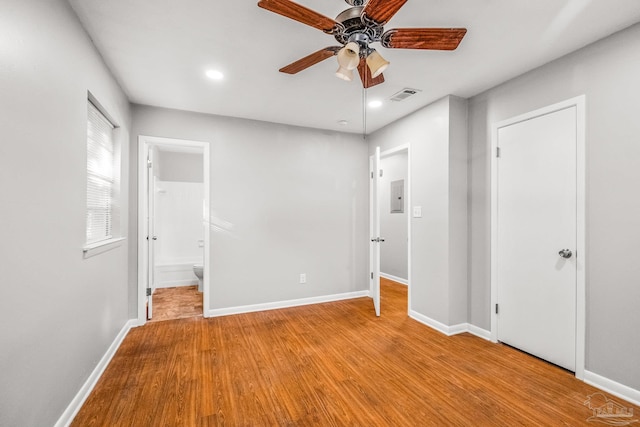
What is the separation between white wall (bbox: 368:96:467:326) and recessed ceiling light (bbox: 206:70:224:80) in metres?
2.30

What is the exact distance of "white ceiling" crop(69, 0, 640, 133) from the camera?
1824 millimetres

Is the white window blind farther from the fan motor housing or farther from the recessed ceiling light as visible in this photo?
the fan motor housing

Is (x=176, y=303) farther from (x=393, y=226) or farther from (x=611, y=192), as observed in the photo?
(x=611, y=192)

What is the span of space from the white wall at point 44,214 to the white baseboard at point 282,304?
152cm

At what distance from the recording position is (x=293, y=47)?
2.23 m

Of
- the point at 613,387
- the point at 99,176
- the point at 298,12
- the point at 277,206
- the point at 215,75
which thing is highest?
the point at 215,75

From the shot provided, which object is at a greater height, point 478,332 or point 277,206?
point 277,206

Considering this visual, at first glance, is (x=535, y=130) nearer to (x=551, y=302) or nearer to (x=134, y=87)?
(x=551, y=302)

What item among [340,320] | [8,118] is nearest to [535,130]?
[340,320]

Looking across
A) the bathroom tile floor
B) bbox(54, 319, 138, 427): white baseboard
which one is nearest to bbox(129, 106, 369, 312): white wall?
the bathroom tile floor

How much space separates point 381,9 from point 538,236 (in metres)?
2.32

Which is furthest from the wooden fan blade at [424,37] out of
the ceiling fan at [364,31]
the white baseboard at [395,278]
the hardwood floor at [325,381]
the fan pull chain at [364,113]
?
the white baseboard at [395,278]

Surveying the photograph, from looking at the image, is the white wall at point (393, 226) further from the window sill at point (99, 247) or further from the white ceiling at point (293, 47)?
the window sill at point (99, 247)

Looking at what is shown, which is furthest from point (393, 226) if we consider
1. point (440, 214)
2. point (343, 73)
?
point (343, 73)
